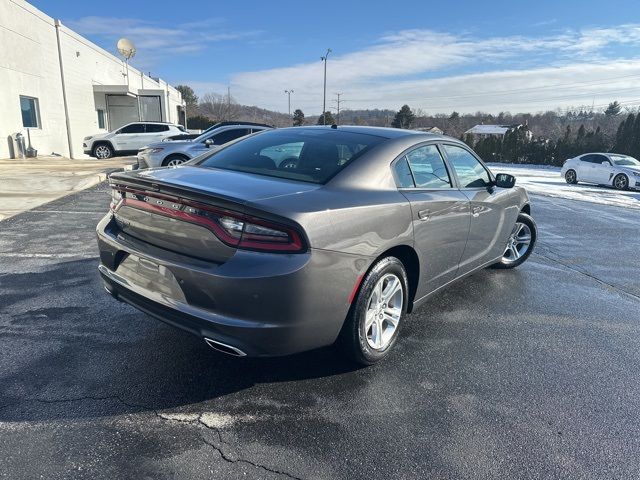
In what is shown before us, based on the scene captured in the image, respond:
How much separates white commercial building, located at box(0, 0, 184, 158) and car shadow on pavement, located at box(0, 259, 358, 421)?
1647 centimetres

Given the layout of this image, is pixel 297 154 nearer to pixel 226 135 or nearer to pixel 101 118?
pixel 226 135

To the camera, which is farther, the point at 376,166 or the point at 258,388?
the point at 376,166

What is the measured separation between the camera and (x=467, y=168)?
13.9ft

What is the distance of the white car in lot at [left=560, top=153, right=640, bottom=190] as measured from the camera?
17969 millimetres

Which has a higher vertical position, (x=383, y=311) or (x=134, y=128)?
(x=134, y=128)

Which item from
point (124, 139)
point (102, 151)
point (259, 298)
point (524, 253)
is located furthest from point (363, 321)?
point (102, 151)

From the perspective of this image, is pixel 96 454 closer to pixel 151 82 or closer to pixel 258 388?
pixel 258 388

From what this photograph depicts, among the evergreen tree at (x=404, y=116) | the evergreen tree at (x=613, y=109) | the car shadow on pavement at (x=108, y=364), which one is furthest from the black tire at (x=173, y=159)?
the evergreen tree at (x=613, y=109)

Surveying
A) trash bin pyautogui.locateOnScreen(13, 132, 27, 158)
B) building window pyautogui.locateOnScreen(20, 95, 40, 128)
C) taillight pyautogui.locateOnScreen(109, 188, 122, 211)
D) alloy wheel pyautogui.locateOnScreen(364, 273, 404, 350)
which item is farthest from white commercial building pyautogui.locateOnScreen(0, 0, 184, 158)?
alloy wheel pyautogui.locateOnScreen(364, 273, 404, 350)

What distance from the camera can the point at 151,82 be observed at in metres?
44.1

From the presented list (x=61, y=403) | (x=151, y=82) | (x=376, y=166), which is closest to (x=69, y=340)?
(x=61, y=403)

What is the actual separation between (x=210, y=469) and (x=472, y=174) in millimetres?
3385

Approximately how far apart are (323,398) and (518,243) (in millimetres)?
3913

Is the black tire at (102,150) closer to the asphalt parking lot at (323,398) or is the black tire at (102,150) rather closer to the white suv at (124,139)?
the white suv at (124,139)
